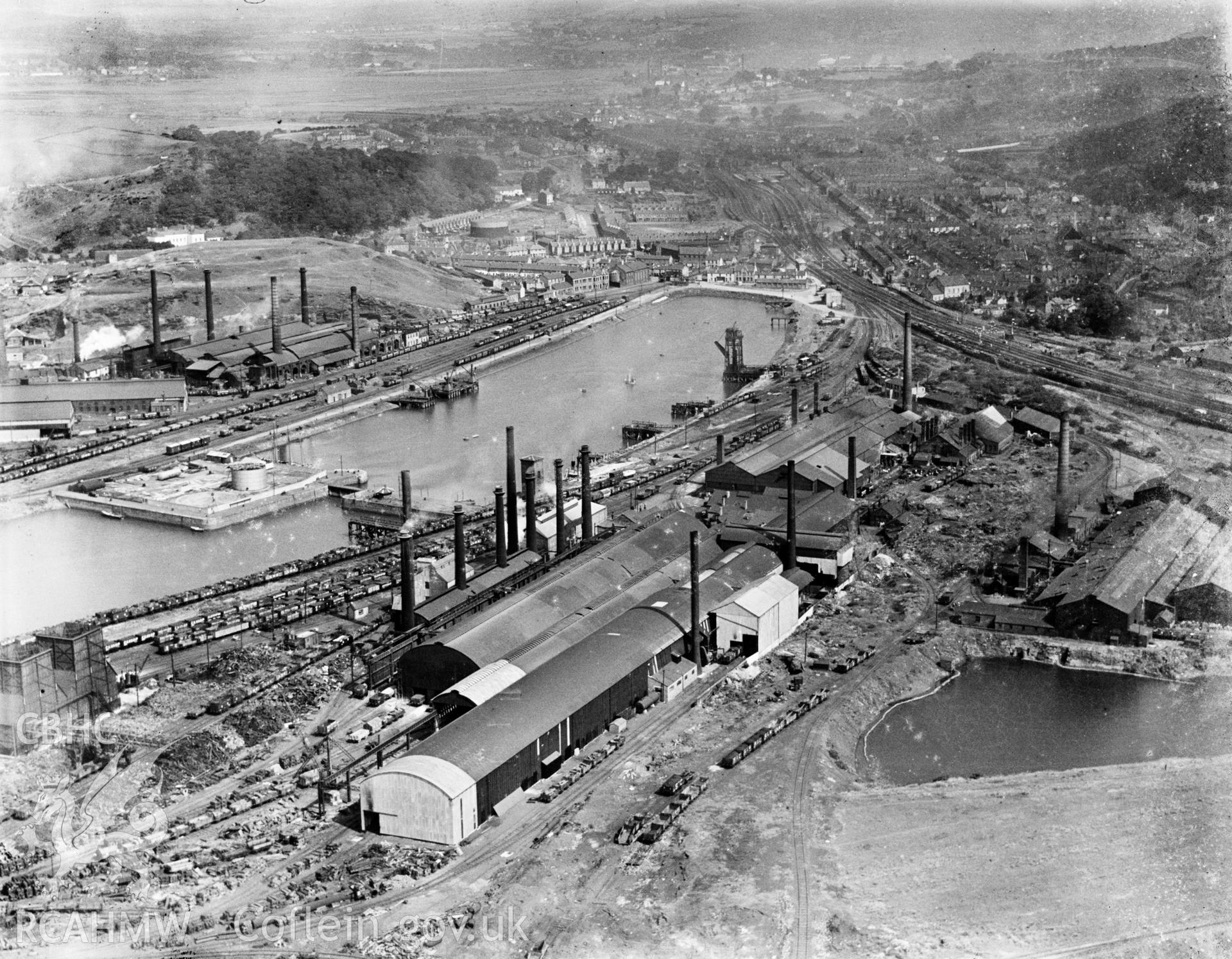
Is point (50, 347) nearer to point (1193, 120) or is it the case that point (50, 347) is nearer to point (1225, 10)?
point (1193, 120)

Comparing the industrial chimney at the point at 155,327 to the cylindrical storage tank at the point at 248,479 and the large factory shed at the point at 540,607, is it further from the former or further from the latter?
the large factory shed at the point at 540,607

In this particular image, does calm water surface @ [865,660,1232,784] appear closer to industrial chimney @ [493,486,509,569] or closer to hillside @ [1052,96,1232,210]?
industrial chimney @ [493,486,509,569]

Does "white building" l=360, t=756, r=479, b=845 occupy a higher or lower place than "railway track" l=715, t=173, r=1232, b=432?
lower

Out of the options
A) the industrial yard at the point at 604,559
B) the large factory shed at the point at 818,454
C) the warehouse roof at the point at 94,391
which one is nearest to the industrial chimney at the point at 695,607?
the industrial yard at the point at 604,559

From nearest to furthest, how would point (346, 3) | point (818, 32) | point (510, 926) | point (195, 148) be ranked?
1. point (510, 926)
2. point (195, 148)
3. point (346, 3)
4. point (818, 32)

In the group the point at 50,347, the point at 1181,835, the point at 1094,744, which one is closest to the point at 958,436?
the point at 1094,744

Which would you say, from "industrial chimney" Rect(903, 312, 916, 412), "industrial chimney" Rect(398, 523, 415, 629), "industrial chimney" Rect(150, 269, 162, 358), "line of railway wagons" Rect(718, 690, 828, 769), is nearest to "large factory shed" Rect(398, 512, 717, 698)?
"industrial chimney" Rect(398, 523, 415, 629)
